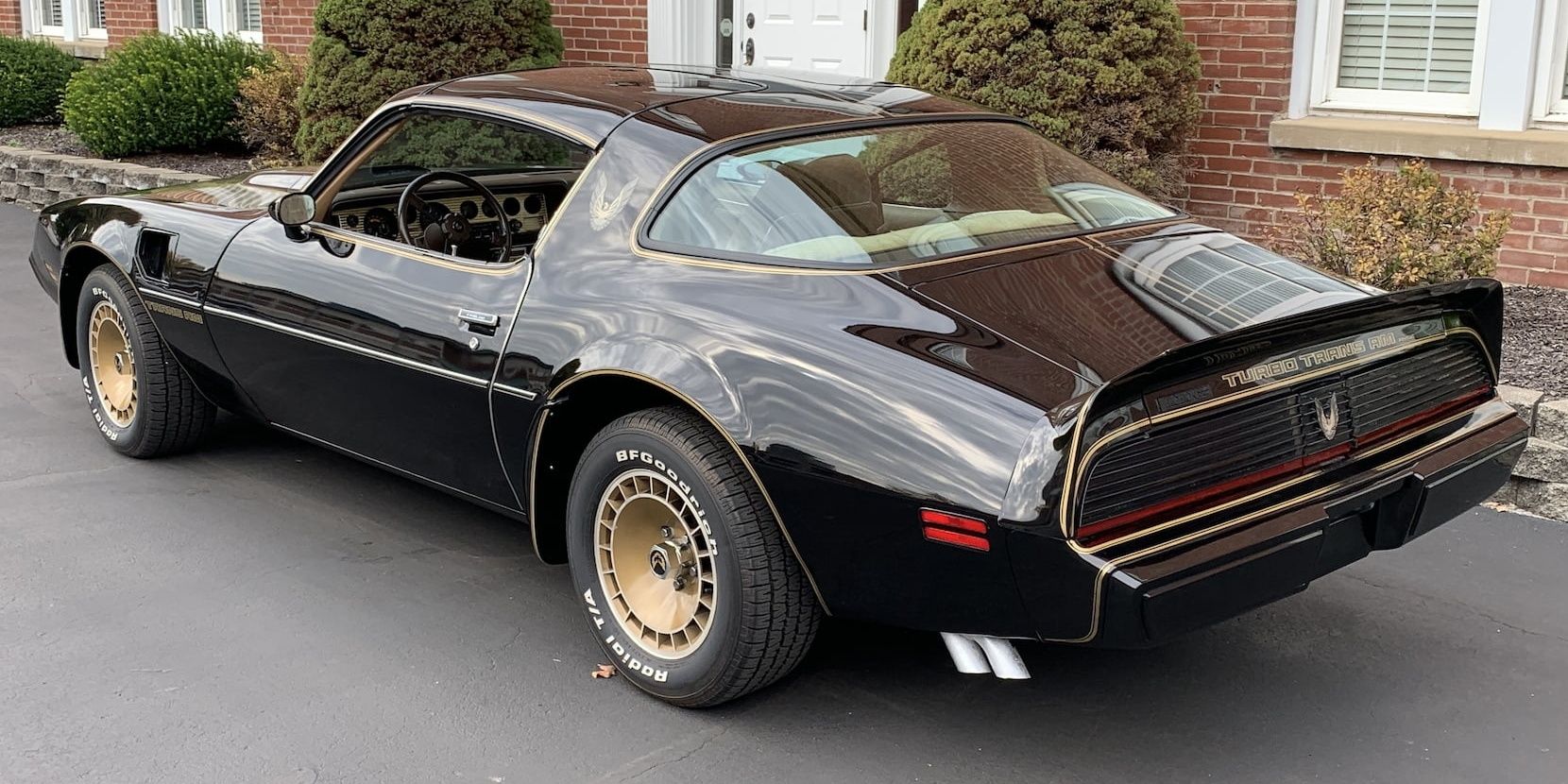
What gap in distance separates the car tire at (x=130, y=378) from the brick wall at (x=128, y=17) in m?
11.3

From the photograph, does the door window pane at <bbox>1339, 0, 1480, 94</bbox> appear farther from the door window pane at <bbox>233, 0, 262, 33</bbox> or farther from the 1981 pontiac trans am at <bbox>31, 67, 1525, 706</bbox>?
the door window pane at <bbox>233, 0, 262, 33</bbox>

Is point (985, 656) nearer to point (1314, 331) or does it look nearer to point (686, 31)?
point (1314, 331)

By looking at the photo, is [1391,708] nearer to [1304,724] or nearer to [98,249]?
[1304,724]

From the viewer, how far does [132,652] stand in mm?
3738

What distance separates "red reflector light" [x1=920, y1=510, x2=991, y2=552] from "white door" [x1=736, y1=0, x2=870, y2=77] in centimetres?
659

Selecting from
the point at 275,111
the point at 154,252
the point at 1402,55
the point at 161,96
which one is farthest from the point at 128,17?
the point at 1402,55

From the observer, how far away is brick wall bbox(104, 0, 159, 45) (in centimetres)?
1553

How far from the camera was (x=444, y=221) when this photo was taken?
4531mm

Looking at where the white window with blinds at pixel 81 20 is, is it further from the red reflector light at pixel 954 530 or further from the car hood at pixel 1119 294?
the red reflector light at pixel 954 530

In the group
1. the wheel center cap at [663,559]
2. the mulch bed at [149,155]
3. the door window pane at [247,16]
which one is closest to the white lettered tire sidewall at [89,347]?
the wheel center cap at [663,559]

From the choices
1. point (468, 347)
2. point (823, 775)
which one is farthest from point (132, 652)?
point (823, 775)

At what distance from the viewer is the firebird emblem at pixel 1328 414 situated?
10.3ft

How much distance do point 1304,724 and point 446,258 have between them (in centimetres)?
246

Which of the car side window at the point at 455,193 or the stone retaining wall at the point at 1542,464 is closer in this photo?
the car side window at the point at 455,193
